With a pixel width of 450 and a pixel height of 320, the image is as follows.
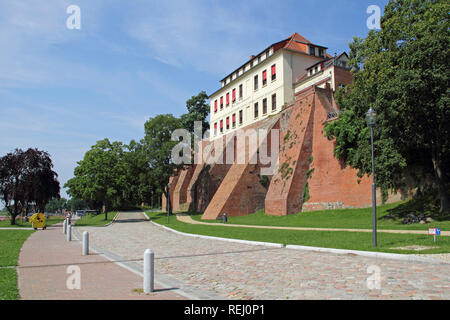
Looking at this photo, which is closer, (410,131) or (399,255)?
(399,255)

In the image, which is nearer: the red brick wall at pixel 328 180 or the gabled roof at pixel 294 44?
the red brick wall at pixel 328 180

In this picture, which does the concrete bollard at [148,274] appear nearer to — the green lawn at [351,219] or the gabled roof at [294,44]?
the green lawn at [351,219]

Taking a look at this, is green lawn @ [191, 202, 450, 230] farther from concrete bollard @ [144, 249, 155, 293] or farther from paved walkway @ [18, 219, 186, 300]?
concrete bollard @ [144, 249, 155, 293]

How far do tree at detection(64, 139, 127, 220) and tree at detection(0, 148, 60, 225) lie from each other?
2.33 meters

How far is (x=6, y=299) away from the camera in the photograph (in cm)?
505

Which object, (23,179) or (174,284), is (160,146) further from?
(174,284)

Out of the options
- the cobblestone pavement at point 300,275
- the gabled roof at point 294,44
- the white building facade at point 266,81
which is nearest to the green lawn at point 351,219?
the cobblestone pavement at point 300,275

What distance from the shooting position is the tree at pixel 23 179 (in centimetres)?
3144

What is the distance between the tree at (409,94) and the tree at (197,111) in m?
37.8

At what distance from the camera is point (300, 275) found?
7094 millimetres

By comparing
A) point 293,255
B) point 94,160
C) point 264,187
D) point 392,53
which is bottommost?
point 293,255
